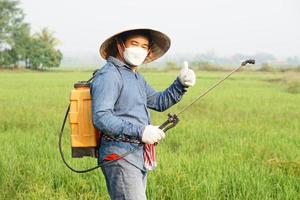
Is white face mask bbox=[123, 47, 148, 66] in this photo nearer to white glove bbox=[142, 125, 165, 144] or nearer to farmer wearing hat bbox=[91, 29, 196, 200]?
farmer wearing hat bbox=[91, 29, 196, 200]

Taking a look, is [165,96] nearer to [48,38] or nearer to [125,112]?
[125,112]

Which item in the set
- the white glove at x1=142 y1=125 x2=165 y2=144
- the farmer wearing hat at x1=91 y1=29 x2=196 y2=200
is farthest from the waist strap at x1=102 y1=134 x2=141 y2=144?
the white glove at x1=142 y1=125 x2=165 y2=144

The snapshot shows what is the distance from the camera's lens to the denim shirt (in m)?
2.35

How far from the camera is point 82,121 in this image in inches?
96.2

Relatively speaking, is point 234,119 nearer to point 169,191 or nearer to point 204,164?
point 204,164

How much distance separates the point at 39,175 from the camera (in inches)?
178

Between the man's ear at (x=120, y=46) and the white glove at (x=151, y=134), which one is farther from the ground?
the man's ear at (x=120, y=46)

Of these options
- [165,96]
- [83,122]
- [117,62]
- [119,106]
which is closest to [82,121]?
[83,122]

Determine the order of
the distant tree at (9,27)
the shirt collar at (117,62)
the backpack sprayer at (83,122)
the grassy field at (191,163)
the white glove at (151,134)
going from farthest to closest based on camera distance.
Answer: the distant tree at (9,27) → the grassy field at (191,163) → the shirt collar at (117,62) → the backpack sprayer at (83,122) → the white glove at (151,134)

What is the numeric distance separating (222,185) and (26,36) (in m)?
51.0

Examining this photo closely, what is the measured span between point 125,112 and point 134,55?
0.29 meters

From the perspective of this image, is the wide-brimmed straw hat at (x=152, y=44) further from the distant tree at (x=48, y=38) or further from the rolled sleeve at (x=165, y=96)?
the distant tree at (x=48, y=38)

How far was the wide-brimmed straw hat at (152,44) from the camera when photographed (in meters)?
2.62

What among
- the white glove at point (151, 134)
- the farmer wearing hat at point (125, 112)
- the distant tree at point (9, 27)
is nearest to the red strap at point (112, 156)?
the farmer wearing hat at point (125, 112)
